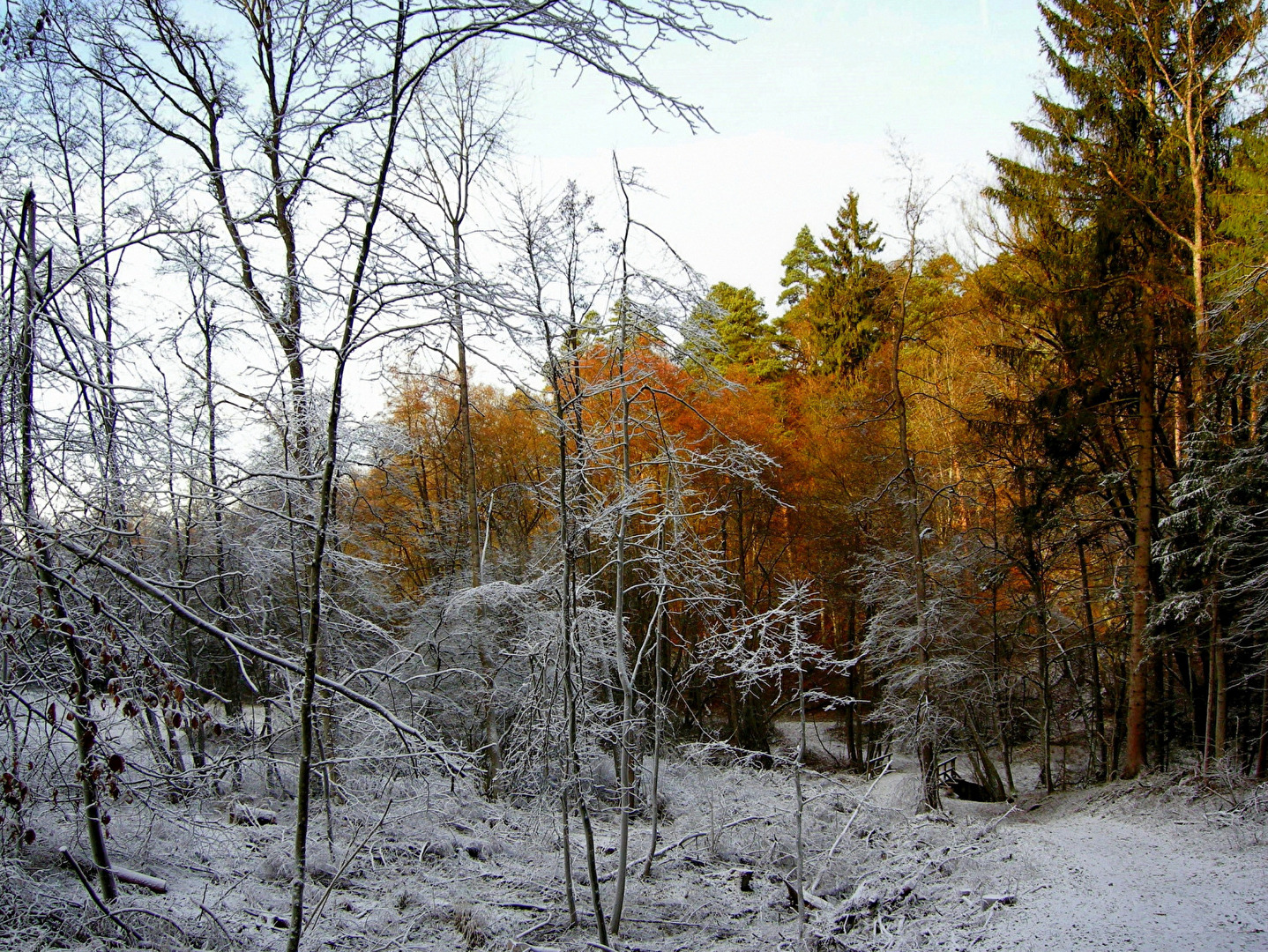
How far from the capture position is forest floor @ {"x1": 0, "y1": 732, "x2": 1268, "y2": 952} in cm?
499

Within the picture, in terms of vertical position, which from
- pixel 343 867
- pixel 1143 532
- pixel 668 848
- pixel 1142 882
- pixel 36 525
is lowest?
pixel 668 848

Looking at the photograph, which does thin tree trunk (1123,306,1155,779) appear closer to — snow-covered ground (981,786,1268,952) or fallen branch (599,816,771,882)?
snow-covered ground (981,786,1268,952)

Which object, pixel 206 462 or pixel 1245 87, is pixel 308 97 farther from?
pixel 1245 87

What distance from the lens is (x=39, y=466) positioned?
3.17 m

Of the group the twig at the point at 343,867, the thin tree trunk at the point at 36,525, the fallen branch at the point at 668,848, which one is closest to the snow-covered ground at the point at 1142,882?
the fallen branch at the point at 668,848

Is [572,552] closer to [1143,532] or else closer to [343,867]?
[343,867]

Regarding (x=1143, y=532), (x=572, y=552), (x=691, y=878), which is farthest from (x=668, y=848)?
(x=1143, y=532)

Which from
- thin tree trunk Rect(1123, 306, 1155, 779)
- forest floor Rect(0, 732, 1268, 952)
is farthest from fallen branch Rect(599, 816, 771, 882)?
thin tree trunk Rect(1123, 306, 1155, 779)

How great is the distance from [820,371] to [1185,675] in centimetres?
1452

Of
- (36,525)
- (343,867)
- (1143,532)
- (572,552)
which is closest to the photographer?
(36,525)

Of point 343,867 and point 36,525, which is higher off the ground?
point 36,525

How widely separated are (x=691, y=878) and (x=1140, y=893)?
4337 millimetres

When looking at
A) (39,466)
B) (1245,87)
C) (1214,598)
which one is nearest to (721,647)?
(39,466)

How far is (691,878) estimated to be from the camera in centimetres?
829
